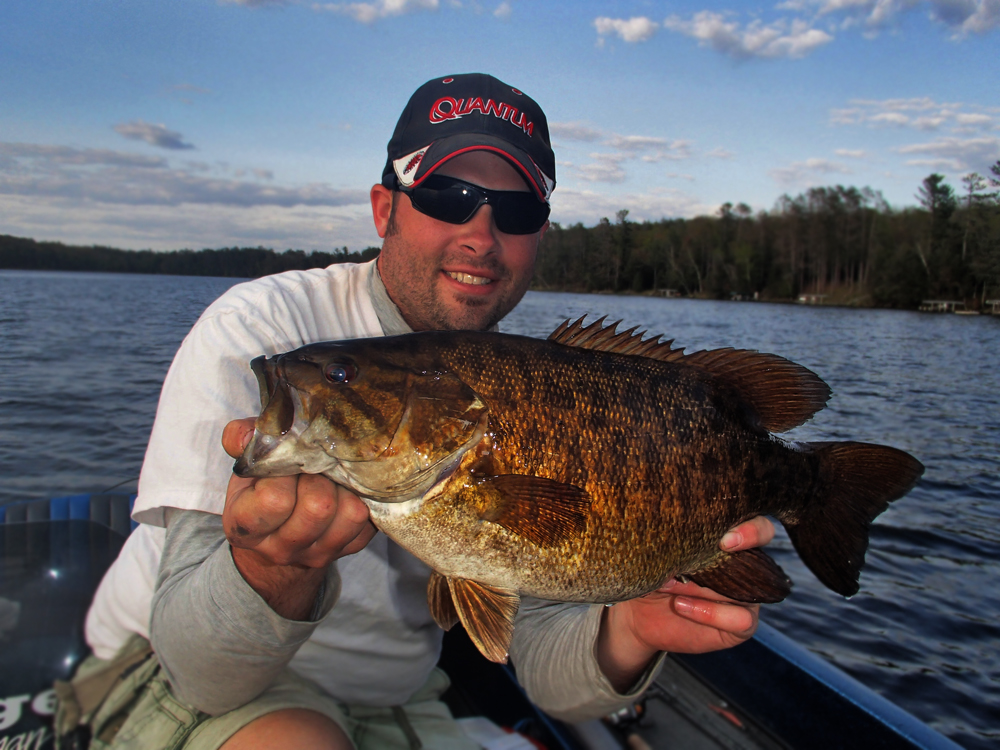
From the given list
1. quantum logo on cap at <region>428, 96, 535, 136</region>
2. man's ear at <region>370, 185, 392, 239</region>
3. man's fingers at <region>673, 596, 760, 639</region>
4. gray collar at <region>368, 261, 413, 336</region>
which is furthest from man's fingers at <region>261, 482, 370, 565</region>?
quantum logo on cap at <region>428, 96, 535, 136</region>

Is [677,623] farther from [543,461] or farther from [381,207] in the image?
[381,207]

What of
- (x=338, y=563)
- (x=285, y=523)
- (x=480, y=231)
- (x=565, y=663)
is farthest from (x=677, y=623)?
(x=480, y=231)

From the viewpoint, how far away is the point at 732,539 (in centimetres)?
188

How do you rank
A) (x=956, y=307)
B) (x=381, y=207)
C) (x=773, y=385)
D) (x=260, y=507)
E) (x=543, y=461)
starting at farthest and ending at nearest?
(x=956, y=307) < (x=381, y=207) < (x=773, y=385) < (x=543, y=461) < (x=260, y=507)

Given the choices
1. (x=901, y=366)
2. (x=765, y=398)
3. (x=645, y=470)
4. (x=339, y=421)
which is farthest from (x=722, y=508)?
(x=901, y=366)

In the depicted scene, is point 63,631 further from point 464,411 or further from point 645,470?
point 645,470

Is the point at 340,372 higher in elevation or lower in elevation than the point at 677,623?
higher

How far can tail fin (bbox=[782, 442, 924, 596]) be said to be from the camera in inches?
79.6

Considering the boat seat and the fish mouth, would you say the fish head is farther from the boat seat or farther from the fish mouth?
the boat seat

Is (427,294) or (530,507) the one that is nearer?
(530,507)

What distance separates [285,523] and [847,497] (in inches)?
71.8

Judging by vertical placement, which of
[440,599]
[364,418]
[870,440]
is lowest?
[870,440]

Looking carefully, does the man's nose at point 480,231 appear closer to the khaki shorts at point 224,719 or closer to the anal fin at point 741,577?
the anal fin at point 741,577

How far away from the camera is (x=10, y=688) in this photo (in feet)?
8.00
